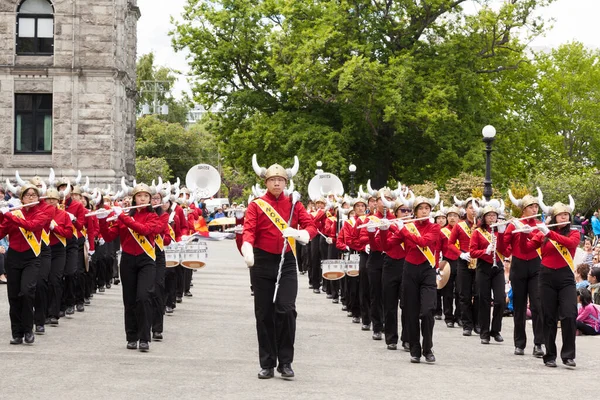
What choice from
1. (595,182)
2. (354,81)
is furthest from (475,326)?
(595,182)

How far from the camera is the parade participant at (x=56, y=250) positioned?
14.7 m

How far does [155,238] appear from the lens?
14469 mm

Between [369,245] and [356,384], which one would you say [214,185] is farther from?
[356,384]

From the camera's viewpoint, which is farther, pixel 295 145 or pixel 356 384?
pixel 295 145

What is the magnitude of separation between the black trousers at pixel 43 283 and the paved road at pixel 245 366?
1.34 feet

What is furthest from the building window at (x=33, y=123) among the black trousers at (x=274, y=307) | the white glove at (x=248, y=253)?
the white glove at (x=248, y=253)

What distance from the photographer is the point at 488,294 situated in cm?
1606

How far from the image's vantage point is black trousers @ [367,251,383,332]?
52.9ft

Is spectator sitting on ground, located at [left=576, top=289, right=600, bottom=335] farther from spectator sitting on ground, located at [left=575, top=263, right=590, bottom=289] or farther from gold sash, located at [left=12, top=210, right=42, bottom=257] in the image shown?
gold sash, located at [left=12, top=210, right=42, bottom=257]

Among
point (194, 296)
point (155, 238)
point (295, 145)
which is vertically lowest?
point (194, 296)

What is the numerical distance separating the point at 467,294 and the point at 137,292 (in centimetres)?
551

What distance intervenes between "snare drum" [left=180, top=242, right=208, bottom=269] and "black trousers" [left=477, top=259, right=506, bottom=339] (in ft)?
13.9

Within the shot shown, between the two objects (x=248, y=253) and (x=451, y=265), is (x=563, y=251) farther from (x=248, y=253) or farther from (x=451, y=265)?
(x=451, y=265)

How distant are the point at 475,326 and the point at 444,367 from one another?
417cm
